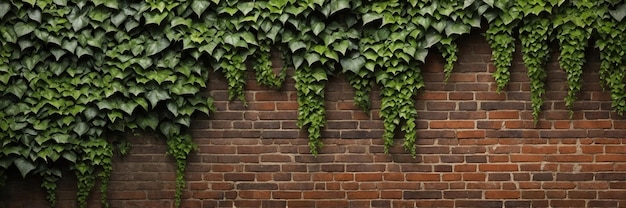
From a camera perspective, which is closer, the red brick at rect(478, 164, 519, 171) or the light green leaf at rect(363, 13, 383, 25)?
the light green leaf at rect(363, 13, 383, 25)

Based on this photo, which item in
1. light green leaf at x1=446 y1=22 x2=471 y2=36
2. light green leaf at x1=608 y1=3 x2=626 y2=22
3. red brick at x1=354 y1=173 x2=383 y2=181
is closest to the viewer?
light green leaf at x1=608 y1=3 x2=626 y2=22

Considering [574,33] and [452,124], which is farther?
[452,124]

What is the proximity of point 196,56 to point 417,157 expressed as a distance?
5.36ft

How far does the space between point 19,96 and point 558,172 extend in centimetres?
363

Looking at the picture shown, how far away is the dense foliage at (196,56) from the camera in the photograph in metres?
4.57

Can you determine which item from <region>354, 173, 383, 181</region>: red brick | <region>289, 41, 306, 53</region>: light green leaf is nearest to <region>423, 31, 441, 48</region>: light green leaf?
<region>289, 41, 306, 53</region>: light green leaf

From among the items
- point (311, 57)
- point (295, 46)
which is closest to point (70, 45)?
point (295, 46)

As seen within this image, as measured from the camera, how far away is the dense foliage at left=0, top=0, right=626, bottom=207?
457cm

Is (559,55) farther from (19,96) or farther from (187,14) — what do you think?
(19,96)

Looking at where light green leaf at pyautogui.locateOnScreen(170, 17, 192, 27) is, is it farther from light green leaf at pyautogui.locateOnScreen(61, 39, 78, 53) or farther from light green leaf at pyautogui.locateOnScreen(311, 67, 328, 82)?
light green leaf at pyautogui.locateOnScreen(311, 67, 328, 82)

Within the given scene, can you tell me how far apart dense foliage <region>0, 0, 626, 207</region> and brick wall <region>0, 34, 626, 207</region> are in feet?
0.32

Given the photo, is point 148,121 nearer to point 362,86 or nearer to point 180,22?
point 180,22

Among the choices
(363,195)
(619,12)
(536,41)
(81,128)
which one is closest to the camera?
(619,12)

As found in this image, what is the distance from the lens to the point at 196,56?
Result: 4617 mm
